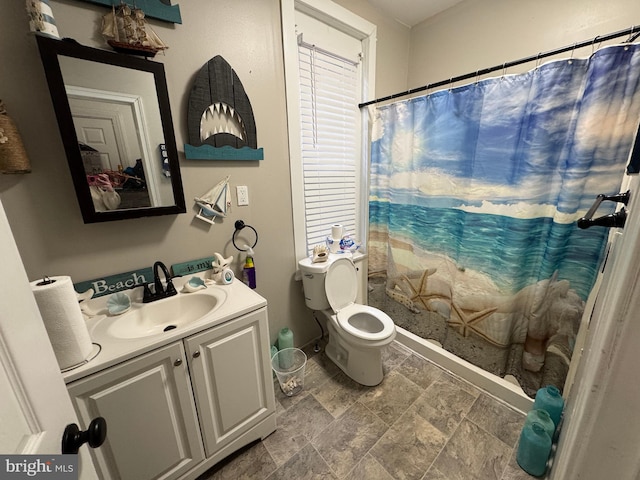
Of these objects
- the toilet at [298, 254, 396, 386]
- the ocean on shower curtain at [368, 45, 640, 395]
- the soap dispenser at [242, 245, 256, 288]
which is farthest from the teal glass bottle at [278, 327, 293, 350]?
the ocean on shower curtain at [368, 45, 640, 395]

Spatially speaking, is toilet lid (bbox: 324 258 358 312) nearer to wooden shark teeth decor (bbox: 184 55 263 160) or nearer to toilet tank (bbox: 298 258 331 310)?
toilet tank (bbox: 298 258 331 310)

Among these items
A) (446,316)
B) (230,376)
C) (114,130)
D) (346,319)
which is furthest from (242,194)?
(446,316)

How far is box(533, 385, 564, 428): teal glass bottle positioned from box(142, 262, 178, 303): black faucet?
190 centimetres

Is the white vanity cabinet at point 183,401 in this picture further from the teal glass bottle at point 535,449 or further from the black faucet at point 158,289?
the teal glass bottle at point 535,449

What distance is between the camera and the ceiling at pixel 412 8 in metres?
1.77

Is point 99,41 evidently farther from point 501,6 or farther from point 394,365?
point 394,365

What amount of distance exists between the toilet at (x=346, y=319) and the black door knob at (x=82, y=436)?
4.18 ft

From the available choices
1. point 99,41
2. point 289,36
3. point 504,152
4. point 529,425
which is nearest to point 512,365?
point 529,425

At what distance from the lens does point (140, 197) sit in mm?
1163

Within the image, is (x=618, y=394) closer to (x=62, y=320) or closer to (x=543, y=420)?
(x=543, y=420)

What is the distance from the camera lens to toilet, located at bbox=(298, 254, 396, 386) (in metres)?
1.59

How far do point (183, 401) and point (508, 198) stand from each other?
74.8 inches

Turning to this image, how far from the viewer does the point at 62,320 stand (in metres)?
0.79

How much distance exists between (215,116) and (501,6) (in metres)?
1.92
